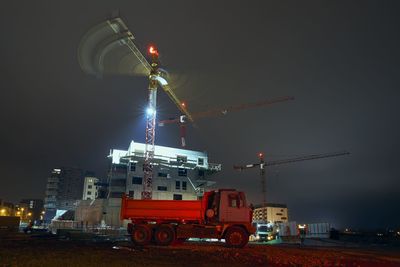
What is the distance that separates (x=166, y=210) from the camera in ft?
67.0

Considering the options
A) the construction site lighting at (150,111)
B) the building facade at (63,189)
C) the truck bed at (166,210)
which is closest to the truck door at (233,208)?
the truck bed at (166,210)

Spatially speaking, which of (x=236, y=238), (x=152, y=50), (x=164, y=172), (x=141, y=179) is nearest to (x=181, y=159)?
(x=164, y=172)

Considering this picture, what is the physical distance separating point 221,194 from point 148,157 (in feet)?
164

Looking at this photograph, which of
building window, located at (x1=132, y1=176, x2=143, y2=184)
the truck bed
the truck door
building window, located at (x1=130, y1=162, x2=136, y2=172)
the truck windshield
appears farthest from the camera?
building window, located at (x1=130, y1=162, x2=136, y2=172)

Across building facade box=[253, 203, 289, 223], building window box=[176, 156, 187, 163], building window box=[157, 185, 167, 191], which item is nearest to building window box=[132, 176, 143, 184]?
building window box=[157, 185, 167, 191]

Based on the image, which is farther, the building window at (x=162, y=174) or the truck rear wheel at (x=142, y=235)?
the building window at (x=162, y=174)

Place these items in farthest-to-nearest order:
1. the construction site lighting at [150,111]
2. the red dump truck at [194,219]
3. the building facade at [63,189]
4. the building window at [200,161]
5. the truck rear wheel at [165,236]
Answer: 1. the building facade at [63,189]
2. the building window at [200,161]
3. the construction site lighting at [150,111]
4. the truck rear wheel at [165,236]
5. the red dump truck at [194,219]

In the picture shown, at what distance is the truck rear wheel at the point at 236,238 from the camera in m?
19.5

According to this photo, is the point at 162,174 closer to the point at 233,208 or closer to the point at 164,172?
the point at 164,172

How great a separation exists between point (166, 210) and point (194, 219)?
2007 mm

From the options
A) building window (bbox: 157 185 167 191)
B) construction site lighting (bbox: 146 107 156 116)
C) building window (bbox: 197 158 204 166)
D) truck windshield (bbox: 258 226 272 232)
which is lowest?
truck windshield (bbox: 258 226 272 232)

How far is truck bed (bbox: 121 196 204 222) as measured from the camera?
20219 millimetres

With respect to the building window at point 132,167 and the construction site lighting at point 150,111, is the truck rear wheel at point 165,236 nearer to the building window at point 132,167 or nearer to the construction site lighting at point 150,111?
the construction site lighting at point 150,111

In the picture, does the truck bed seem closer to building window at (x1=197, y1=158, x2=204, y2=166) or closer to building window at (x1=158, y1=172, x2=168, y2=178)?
building window at (x1=158, y1=172, x2=168, y2=178)
